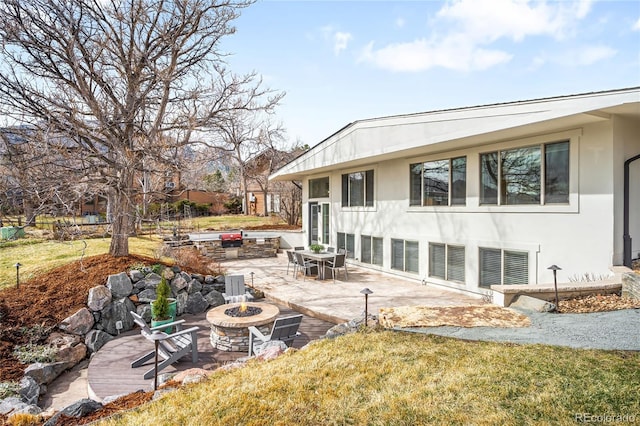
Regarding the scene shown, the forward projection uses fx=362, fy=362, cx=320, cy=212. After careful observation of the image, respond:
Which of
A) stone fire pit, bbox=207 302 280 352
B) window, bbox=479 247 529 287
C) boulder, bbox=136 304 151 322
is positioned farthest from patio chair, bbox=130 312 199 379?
window, bbox=479 247 529 287

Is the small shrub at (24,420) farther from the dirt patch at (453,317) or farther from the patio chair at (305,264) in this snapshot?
the patio chair at (305,264)

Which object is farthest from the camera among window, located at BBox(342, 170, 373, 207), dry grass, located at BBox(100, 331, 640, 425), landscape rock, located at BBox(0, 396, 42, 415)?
window, located at BBox(342, 170, 373, 207)

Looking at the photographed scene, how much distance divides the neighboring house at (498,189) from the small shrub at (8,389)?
8.64 meters

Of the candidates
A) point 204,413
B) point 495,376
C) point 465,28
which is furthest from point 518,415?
point 465,28

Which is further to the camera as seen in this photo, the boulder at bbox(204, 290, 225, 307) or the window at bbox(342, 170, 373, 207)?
the window at bbox(342, 170, 373, 207)

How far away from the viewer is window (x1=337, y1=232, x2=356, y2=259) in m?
13.2

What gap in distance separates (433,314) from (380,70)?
1011 cm

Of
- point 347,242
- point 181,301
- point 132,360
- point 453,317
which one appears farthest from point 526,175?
point 132,360

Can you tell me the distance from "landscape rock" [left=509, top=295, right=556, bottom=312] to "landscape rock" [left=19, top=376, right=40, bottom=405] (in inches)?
288

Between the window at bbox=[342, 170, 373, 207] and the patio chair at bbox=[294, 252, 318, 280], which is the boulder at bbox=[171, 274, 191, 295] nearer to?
the patio chair at bbox=[294, 252, 318, 280]

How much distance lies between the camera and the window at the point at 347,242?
13227 millimetres

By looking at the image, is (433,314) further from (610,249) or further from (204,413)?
(204,413)

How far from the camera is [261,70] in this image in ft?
33.8

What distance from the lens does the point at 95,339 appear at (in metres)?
6.71
